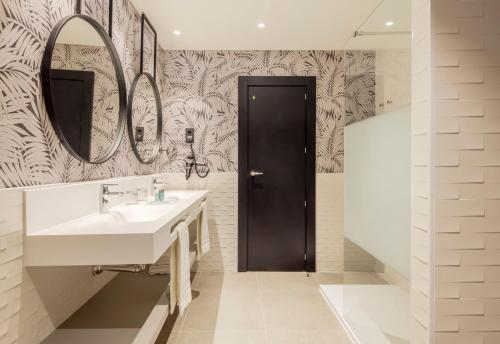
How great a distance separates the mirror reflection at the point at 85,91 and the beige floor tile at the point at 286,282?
190 centimetres

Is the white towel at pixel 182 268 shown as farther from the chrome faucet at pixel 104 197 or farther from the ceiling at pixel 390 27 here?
the ceiling at pixel 390 27

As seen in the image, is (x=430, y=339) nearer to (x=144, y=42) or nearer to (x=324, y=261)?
(x=324, y=261)

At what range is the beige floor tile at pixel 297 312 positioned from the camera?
224 cm

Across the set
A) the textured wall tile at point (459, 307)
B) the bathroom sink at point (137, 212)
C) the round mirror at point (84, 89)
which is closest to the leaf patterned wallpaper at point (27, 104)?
the round mirror at point (84, 89)

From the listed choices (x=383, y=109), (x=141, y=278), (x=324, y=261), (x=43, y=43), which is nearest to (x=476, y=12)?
(x=383, y=109)

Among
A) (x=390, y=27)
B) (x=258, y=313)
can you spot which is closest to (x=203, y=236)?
(x=258, y=313)

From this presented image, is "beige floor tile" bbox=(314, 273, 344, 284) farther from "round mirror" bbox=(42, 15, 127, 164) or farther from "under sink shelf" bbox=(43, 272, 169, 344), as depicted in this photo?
"round mirror" bbox=(42, 15, 127, 164)

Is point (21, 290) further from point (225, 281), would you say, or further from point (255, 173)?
point (255, 173)

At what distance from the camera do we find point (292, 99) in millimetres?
3350

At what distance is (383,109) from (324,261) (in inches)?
82.9

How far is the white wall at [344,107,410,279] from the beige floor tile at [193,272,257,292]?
50.0 inches

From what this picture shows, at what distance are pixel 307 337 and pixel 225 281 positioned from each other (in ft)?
3.92

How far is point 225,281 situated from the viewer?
310 cm

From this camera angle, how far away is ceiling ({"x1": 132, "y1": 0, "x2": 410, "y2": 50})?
2447 mm
